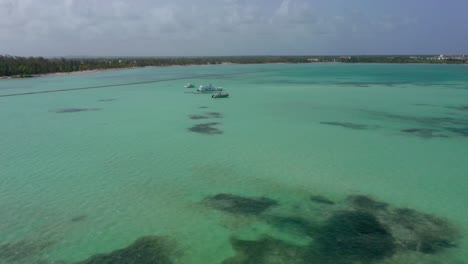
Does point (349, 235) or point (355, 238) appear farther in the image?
point (349, 235)

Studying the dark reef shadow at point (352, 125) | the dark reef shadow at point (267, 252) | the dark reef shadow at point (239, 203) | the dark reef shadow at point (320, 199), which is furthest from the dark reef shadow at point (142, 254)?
the dark reef shadow at point (352, 125)

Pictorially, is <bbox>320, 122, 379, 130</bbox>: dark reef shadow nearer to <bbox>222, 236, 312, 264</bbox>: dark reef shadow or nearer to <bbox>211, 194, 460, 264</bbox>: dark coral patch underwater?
<bbox>211, 194, 460, 264</bbox>: dark coral patch underwater

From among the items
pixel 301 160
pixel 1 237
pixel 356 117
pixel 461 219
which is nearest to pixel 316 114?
pixel 356 117

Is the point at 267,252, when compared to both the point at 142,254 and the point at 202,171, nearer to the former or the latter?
the point at 142,254

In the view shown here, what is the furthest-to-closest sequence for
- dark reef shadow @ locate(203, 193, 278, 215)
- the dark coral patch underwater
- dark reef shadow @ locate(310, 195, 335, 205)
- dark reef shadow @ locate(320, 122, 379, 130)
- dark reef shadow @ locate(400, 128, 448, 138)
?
dark reef shadow @ locate(320, 122, 379, 130), dark reef shadow @ locate(400, 128, 448, 138), dark reef shadow @ locate(310, 195, 335, 205), dark reef shadow @ locate(203, 193, 278, 215), the dark coral patch underwater

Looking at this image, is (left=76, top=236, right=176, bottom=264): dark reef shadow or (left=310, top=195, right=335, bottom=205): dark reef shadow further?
(left=310, top=195, right=335, bottom=205): dark reef shadow

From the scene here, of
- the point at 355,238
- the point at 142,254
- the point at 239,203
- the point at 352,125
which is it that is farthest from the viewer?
the point at 352,125

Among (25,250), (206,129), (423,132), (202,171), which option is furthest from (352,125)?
(25,250)

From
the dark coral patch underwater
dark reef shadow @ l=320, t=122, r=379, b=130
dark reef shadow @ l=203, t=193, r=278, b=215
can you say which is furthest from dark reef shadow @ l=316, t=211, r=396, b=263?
dark reef shadow @ l=320, t=122, r=379, b=130

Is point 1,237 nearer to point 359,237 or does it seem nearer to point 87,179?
point 87,179
